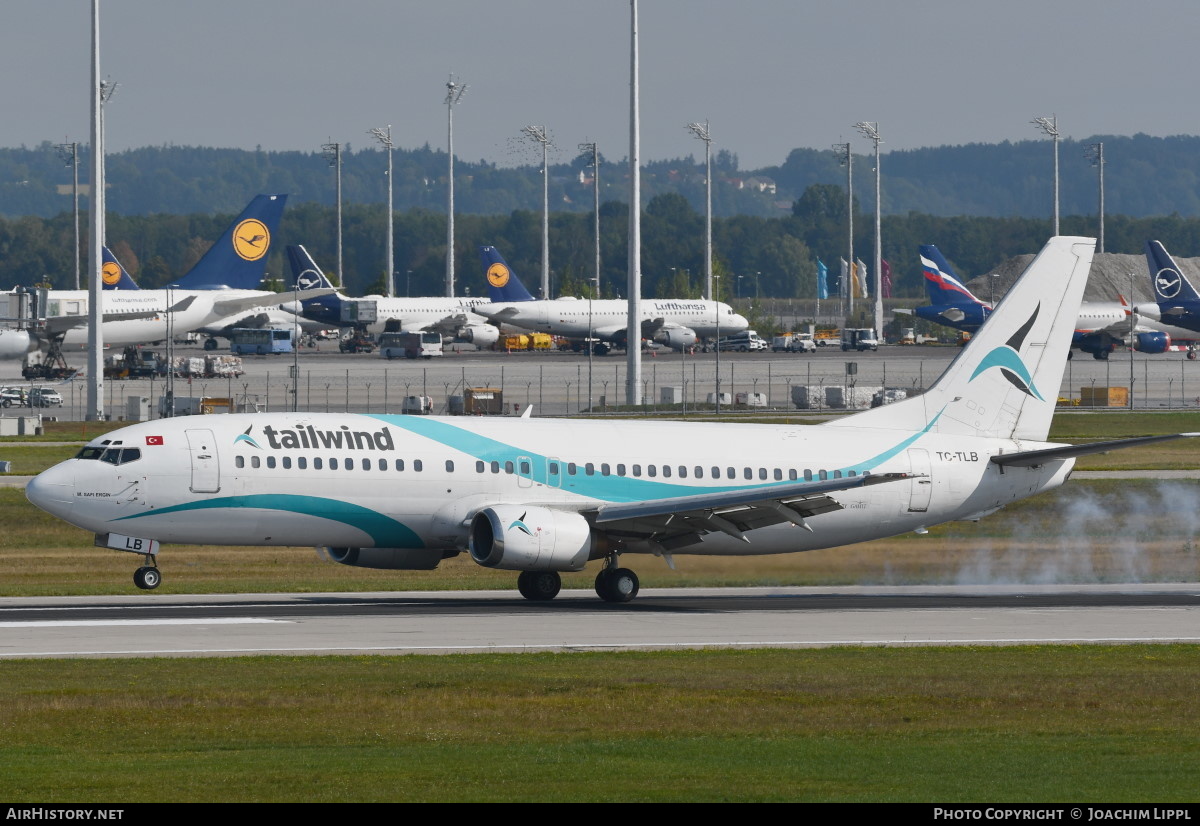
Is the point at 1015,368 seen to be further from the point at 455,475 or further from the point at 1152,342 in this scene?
the point at 1152,342

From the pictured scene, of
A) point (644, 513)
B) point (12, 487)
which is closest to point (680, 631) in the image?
point (644, 513)

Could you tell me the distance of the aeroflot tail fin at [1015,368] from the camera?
4534cm

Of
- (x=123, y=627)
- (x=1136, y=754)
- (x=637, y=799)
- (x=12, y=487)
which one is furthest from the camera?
(x=12, y=487)

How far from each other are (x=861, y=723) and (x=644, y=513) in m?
15.6

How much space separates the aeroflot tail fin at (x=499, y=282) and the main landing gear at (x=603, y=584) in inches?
5425

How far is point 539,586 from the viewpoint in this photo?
135ft

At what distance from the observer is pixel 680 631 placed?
3550 centimetres

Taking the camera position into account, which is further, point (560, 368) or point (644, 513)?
point (560, 368)

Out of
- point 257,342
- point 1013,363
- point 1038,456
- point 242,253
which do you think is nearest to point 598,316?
point 257,342

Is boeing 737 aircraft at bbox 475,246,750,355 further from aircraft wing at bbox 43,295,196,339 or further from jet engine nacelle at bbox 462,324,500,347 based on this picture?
aircraft wing at bbox 43,295,196,339

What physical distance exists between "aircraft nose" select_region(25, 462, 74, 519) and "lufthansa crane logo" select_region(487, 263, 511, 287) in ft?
464

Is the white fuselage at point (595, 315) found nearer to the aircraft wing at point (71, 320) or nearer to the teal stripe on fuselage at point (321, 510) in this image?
the aircraft wing at point (71, 320)

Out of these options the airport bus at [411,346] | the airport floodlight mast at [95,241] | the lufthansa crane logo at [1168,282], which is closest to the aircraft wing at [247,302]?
the airport bus at [411,346]

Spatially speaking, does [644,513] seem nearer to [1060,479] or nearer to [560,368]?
[1060,479]
